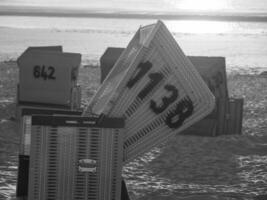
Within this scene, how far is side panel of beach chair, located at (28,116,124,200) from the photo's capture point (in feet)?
19.0

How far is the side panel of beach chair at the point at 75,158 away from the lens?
19.0 feet

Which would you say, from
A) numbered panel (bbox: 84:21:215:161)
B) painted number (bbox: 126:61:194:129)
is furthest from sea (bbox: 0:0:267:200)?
painted number (bbox: 126:61:194:129)

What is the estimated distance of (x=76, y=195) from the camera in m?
5.86

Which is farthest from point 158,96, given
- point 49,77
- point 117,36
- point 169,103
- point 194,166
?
point 117,36

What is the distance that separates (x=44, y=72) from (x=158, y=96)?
4.80 meters

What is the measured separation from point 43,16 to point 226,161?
1654 inches

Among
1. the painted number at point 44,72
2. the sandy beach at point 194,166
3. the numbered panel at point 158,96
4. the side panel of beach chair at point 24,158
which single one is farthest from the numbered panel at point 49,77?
the numbered panel at point 158,96

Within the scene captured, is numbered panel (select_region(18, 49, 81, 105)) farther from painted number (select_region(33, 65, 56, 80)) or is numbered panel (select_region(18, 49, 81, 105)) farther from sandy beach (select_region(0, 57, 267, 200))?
sandy beach (select_region(0, 57, 267, 200))

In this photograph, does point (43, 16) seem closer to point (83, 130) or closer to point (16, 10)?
point (16, 10)

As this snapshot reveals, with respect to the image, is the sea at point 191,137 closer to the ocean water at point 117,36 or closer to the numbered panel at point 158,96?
the ocean water at point 117,36

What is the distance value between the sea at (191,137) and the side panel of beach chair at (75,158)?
1.30 metres

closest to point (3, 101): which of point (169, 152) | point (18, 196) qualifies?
point (169, 152)

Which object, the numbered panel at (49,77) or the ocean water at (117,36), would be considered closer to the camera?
the numbered panel at (49,77)

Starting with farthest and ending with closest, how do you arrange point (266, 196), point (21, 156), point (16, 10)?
point (16, 10) < point (266, 196) < point (21, 156)
